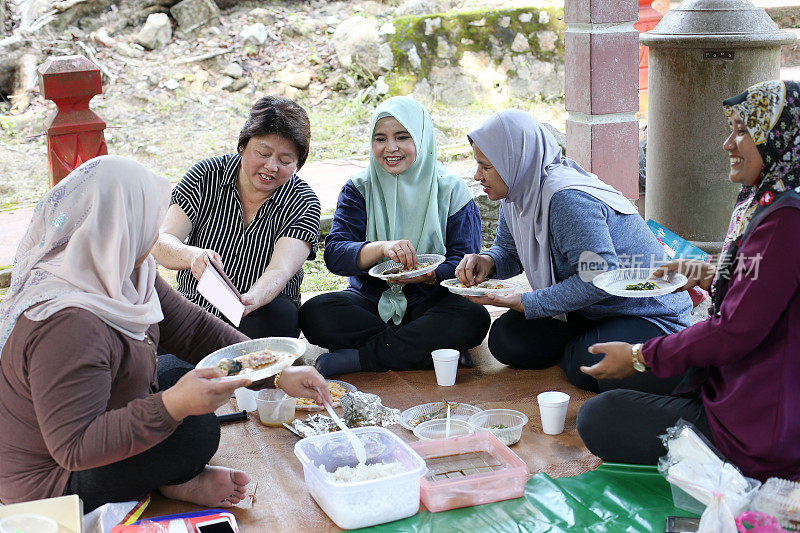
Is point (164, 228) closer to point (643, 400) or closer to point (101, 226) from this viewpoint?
point (101, 226)

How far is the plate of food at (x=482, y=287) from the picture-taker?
9.66 ft

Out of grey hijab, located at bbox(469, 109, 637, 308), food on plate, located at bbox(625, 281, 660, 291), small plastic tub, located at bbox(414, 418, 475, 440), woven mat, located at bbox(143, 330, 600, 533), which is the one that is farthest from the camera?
grey hijab, located at bbox(469, 109, 637, 308)

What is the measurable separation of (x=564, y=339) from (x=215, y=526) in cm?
165

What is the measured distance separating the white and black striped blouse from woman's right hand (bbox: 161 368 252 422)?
1422 millimetres

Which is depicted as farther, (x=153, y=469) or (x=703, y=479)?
(x=153, y=469)

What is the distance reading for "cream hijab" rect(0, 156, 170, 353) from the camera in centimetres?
189

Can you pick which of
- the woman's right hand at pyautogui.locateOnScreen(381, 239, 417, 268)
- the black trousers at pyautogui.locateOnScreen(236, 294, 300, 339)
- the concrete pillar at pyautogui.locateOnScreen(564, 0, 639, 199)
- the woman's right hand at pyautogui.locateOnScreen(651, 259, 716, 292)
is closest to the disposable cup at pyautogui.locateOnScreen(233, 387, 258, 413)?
the black trousers at pyautogui.locateOnScreen(236, 294, 300, 339)

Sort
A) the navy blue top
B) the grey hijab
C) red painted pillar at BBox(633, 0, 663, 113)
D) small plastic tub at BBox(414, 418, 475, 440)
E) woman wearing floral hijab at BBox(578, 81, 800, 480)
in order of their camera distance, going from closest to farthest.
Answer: woman wearing floral hijab at BBox(578, 81, 800, 480) < small plastic tub at BBox(414, 418, 475, 440) < the grey hijab < the navy blue top < red painted pillar at BBox(633, 0, 663, 113)

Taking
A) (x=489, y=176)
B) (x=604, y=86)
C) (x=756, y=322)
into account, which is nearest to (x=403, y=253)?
(x=489, y=176)

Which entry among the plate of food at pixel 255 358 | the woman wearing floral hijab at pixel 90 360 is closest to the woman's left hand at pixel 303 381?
the plate of food at pixel 255 358

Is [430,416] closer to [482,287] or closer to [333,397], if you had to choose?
[333,397]

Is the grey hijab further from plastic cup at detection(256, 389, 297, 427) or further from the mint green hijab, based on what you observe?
plastic cup at detection(256, 389, 297, 427)

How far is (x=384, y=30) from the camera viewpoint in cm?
824

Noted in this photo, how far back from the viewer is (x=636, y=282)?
103 inches
